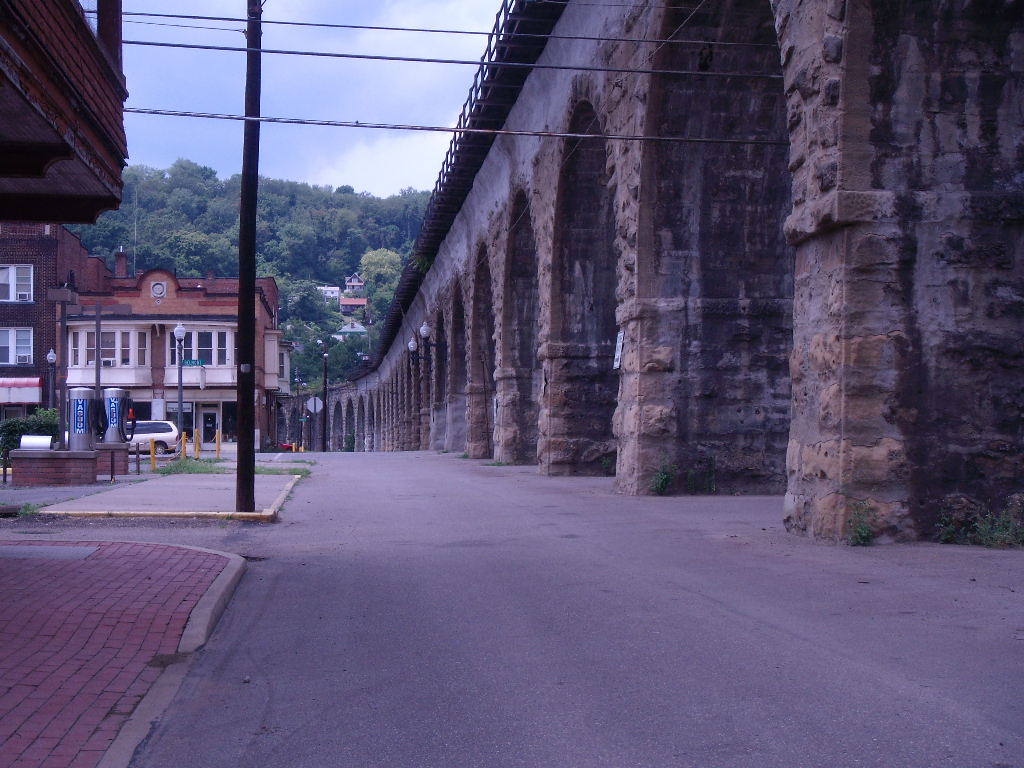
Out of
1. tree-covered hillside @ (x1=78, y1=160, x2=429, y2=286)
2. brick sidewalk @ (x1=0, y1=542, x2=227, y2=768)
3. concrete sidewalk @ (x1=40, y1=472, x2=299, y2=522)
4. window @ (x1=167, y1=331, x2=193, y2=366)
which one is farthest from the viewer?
tree-covered hillside @ (x1=78, y1=160, x2=429, y2=286)

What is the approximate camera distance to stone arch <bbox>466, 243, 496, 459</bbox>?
3381 centimetres

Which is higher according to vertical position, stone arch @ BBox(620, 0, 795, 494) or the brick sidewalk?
stone arch @ BBox(620, 0, 795, 494)

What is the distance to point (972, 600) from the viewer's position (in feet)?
23.1

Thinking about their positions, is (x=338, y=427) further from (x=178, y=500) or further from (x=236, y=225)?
(x=178, y=500)

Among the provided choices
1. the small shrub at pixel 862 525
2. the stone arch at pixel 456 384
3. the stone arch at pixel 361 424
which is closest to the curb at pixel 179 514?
the small shrub at pixel 862 525

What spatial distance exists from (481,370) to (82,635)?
28.0 metres

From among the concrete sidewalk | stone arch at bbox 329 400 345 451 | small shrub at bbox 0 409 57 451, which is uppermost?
small shrub at bbox 0 409 57 451

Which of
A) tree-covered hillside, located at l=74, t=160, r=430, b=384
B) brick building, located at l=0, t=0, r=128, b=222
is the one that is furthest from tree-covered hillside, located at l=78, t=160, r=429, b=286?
brick building, located at l=0, t=0, r=128, b=222

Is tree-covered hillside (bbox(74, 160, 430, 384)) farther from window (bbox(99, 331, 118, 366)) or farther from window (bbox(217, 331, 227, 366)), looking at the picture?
window (bbox(99, 331, 118, 366))

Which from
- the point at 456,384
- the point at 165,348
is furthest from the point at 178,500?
the point at 165,348

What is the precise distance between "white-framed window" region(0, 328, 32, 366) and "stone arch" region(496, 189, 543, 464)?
35.6 m

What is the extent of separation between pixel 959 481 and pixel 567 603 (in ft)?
14.1

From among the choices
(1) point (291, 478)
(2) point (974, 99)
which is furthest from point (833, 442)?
(1) point (291, 478)

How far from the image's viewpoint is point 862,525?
947 cm
